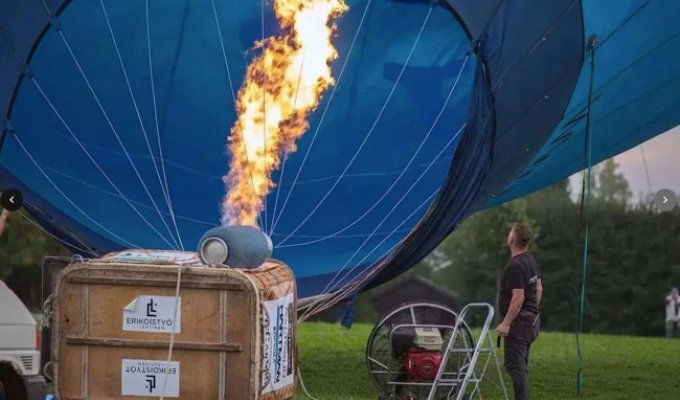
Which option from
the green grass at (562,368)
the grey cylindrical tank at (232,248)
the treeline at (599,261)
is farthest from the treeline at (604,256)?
the grey cylindrical tank at (232,248)

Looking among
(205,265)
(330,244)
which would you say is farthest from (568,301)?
(205,265)

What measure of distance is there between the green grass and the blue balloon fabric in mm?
1126

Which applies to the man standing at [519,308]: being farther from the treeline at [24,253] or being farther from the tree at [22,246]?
the tree at [22,246]

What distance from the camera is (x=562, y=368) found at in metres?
12.4

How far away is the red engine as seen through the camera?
26.6 feet

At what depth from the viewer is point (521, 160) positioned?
956cm

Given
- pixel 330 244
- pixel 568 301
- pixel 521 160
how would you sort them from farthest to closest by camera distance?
1. pixel 568 301
2. pixel 330 244
3. pixel 521 160

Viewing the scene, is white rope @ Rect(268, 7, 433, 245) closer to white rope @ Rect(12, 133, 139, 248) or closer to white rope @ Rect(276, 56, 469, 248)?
white rope @ Rect(276, 56, 469, 248)

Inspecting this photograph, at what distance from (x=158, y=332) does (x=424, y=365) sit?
217 cm

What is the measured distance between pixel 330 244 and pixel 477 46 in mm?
2139

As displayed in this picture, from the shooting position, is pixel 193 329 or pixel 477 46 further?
pixel 477 46

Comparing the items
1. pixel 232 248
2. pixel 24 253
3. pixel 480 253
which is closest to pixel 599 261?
pixel 480 253

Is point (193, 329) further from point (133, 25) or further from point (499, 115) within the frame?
point (133, 25)

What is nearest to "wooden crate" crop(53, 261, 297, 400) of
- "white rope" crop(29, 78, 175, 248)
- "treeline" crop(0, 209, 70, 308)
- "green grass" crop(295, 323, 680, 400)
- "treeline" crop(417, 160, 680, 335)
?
"green grass" crop(295, 323, 680, 400)
